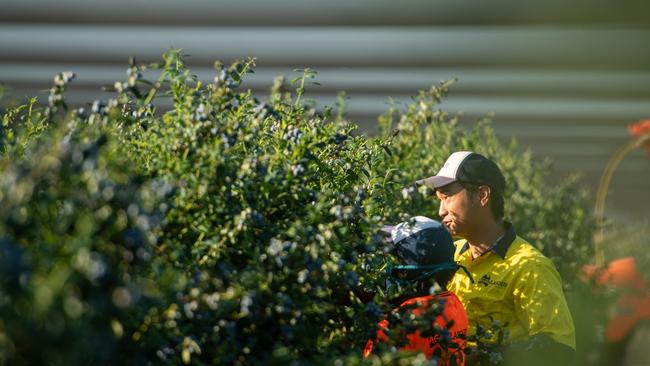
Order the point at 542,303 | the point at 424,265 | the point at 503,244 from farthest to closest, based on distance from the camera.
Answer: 1. the point at 503,244
2. the point at 542,303
3. the point at 424,265

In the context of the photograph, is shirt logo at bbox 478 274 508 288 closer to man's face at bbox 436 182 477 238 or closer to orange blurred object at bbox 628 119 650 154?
man's face at bbox 436 182 477 238

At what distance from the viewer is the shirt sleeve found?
324cm

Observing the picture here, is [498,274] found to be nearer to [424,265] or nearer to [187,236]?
[424,265]

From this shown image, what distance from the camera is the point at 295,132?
2.31m

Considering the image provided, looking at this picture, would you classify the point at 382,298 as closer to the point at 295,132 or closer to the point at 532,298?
the point at 295,132

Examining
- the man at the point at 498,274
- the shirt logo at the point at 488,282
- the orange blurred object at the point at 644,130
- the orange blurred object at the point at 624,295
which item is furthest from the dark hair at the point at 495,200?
the orange blurred object at the point at 644,130

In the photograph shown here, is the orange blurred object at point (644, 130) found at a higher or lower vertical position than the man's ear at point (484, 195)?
higher

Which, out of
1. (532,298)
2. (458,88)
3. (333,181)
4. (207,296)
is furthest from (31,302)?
(458,88)

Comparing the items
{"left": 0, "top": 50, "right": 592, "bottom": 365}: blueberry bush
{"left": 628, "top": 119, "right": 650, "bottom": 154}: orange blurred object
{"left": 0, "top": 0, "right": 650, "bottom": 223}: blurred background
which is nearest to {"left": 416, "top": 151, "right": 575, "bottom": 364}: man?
{"left": 0, "top": 50, "right": 592, "bottom": 365}: blueberry bush

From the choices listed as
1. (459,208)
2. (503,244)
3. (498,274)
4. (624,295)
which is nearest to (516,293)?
(498,274)

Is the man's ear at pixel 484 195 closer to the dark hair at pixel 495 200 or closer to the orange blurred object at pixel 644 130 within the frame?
the dark hair at pixel 495 200

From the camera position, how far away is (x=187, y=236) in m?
2.10

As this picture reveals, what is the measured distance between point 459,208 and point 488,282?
0.38 metres

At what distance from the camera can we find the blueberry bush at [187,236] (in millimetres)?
1425
